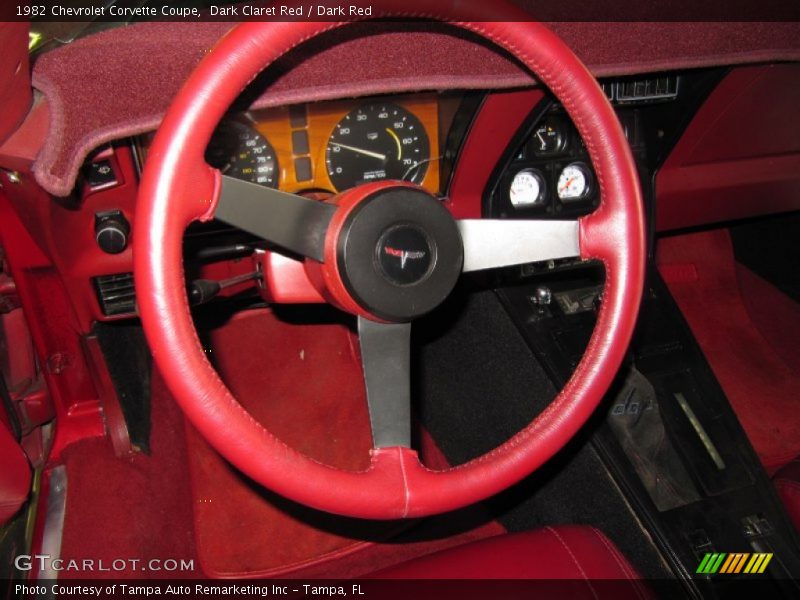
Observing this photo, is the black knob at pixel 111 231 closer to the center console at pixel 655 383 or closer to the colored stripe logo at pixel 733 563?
the center console at pixel 655 383

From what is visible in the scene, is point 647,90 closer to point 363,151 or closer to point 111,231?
point 363,151

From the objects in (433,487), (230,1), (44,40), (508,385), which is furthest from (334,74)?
(508,385)

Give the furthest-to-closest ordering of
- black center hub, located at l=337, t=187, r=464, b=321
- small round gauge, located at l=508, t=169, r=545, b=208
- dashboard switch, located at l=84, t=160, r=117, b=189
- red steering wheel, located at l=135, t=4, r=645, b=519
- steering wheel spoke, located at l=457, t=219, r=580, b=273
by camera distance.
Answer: small round gauge, located at l=508, t=169, r=545, b=208, dashboard switch, located at l=84, t=160, r=117, b=189, steering wheel spoke, located at l=457, t=219, r=580, b=273, black center hub, located at l=337, t=187, r=464, b=321, red steering wheel, located at l=135, t=4, r=645, b=519

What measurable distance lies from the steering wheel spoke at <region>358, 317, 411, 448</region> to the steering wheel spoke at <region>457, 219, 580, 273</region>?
0.53 feet

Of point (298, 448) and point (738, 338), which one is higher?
point (738, 338)

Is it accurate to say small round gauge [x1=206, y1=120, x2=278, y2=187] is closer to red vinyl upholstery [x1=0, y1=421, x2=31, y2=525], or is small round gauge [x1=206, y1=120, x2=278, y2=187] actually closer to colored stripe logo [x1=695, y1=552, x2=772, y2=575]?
red vinyl upholstery [x1=0, y1=421, x2=31, y2=525]

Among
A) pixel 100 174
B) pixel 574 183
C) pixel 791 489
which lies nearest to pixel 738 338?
pixel 791 489

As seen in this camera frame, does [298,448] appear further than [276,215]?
Yes

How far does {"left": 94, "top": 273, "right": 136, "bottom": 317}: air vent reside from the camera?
1385 mm

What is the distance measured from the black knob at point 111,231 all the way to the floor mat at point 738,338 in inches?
69.0

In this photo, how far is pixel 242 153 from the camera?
1.23 metres

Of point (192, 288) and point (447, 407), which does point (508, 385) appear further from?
point (192, 288)

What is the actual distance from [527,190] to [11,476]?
Result: 4.05 feet

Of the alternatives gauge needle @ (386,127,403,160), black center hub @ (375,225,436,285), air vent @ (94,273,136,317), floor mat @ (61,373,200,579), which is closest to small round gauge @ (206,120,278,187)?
gauge needle @ (386,127,403,160)
